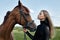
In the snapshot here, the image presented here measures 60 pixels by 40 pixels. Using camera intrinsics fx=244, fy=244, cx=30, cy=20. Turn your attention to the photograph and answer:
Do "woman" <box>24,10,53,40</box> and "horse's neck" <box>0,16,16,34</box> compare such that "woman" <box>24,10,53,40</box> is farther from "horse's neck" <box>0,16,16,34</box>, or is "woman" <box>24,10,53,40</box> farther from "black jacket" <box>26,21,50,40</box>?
"horse's neck" <box>0,16,16,34</box>

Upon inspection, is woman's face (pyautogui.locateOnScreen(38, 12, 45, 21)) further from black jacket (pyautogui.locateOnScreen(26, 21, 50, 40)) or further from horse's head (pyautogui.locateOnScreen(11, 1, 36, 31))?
horse's head (pyautogui.locateOnScreen(11, 1, 36, 31))

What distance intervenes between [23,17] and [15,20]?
0.27 meters

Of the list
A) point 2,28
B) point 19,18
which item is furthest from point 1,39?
point 19,18

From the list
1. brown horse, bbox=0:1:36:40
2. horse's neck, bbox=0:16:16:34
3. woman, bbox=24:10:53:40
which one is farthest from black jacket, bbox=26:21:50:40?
horse's neck, bbox=0:16:16:34

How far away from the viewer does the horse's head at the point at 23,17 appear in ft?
24.0

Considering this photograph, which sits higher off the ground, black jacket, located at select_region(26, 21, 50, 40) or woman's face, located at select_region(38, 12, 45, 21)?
woman's face, located at select_region(38, 12, 45, 21)

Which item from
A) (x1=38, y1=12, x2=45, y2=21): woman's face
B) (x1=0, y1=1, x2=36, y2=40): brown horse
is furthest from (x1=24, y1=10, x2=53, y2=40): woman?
(x1=0, y1=1, x2=36, y2=40): brown horse

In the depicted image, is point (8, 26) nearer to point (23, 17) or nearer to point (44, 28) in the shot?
point (23, 17)

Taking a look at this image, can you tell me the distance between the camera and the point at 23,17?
292 inches

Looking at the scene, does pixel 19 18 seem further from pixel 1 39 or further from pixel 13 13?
pixel 1 39

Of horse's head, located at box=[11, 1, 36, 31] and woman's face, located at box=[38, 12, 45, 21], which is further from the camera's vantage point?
horse's head, located at box=[11, 1, 36, 31]

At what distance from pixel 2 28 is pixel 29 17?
0.87 m

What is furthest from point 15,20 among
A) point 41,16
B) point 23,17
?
point 41,16

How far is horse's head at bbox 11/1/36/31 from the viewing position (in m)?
7.32
